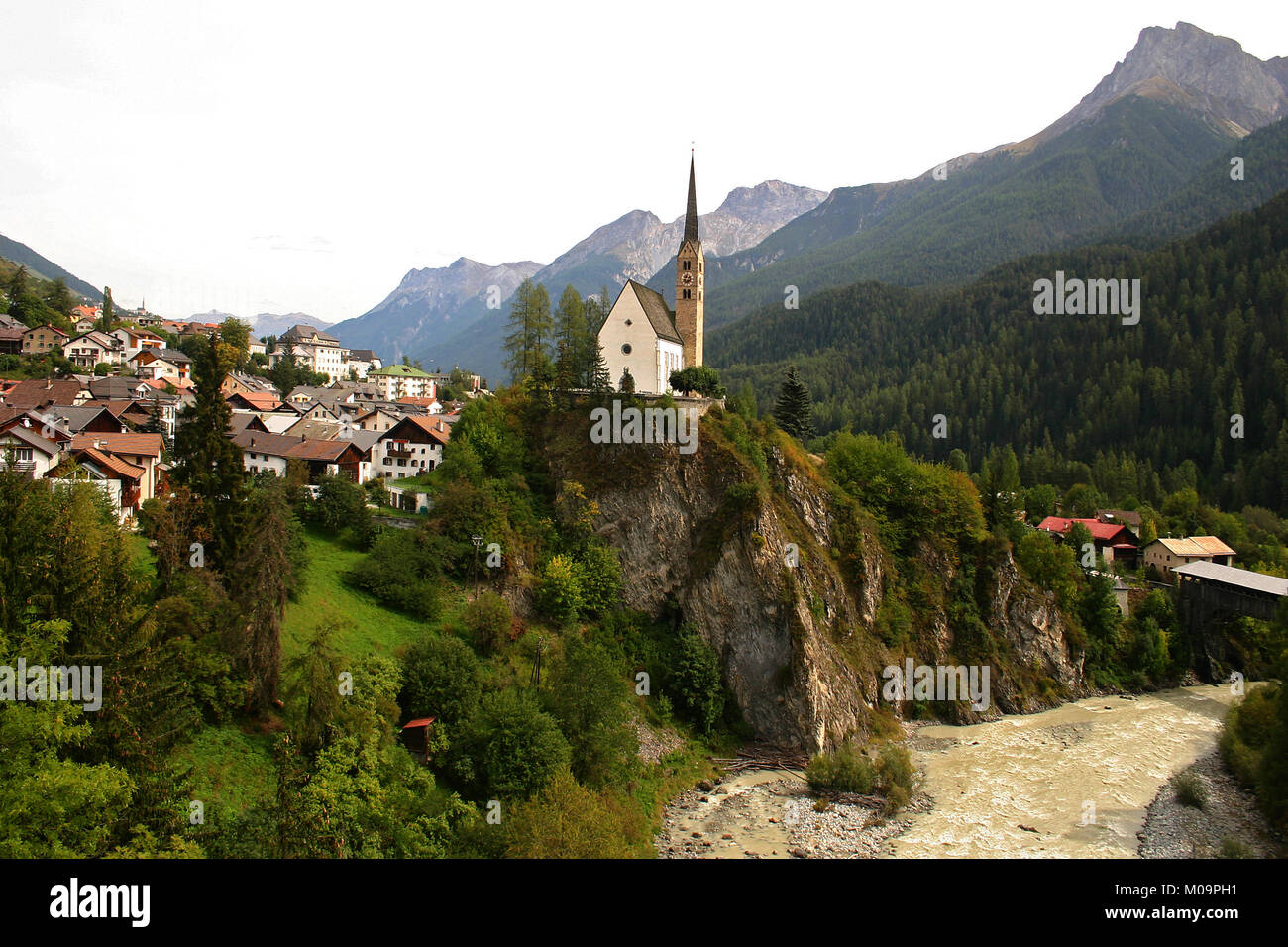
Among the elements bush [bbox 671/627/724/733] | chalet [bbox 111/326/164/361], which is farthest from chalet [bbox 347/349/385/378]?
bush [bbox 671/627/724/733]

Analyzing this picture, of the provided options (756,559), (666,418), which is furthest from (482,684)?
(666,418)

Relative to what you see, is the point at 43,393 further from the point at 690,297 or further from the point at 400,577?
the point at 690,297

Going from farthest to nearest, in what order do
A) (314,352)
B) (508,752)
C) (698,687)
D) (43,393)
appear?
(314,352)
(43,393)
(698,687)
(508,752)

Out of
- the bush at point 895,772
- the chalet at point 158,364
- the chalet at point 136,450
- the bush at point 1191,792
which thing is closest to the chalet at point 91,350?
the chalet at point 158,364

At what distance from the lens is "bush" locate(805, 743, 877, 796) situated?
3509 cm

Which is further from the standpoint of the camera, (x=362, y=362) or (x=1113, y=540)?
(x=362, y=362)

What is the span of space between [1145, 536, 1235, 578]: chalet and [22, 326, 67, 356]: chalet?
10555 cm

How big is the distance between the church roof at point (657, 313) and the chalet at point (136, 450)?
100 ft

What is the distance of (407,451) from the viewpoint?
170 feet

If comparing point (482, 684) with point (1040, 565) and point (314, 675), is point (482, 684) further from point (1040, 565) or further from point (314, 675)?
point (1040, 565)

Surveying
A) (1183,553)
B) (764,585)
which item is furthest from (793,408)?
(1183,553)

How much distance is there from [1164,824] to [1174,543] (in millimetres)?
41876

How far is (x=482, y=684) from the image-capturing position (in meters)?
32.4

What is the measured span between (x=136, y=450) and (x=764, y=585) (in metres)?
35.2
